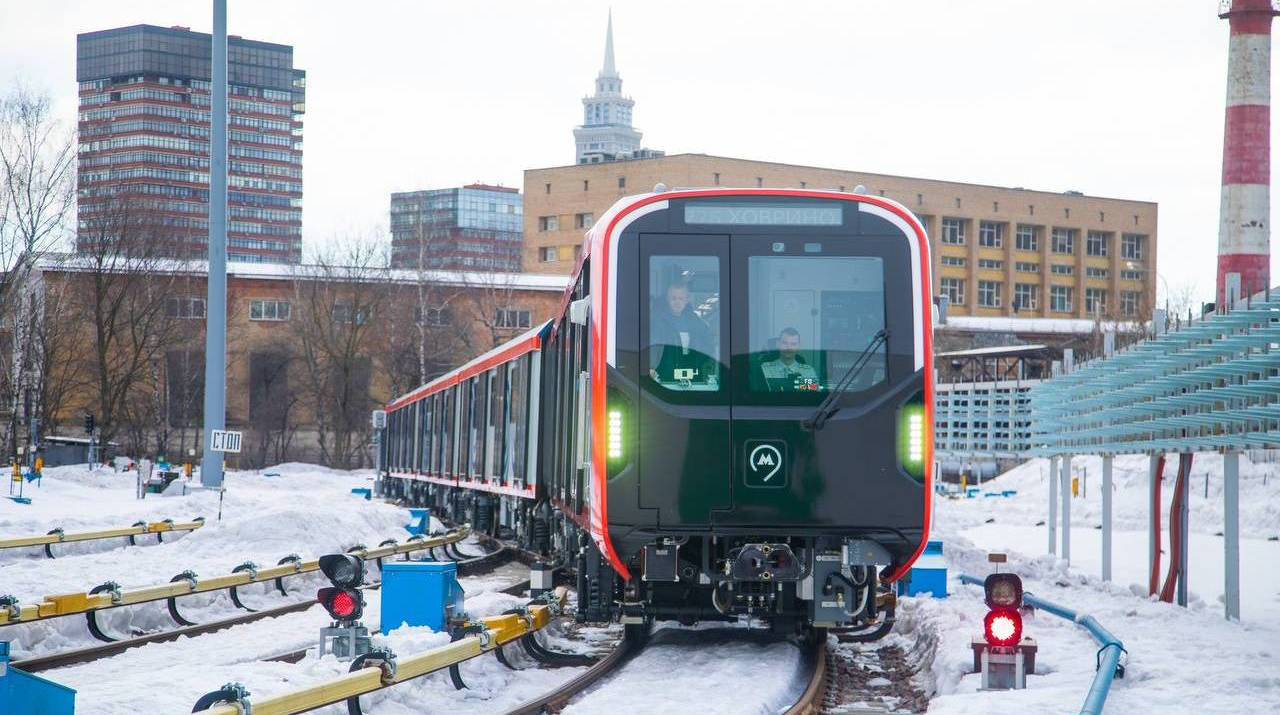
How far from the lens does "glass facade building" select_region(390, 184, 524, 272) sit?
78875mm

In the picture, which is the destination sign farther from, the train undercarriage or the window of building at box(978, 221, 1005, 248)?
the window of building at box(978, 221, 1005, 248)

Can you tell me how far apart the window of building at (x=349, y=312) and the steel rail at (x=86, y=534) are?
151 feet

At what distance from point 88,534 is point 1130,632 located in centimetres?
1332

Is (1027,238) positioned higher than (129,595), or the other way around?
(1027,238)

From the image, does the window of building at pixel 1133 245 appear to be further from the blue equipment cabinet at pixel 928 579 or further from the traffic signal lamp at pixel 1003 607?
the traffic signal lamp at pixel 1003 607

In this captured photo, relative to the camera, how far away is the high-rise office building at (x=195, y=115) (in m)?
178

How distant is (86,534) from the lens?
19.2m

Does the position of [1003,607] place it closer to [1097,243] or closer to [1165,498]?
[1165,498]

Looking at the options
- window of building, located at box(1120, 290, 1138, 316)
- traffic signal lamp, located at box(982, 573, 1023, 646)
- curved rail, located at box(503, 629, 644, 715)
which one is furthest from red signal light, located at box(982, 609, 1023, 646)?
window of building, located at box(1120, 290, 1138, 316)

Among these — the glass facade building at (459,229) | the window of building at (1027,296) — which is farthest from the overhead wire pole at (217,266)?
the window of building at (1027,296)

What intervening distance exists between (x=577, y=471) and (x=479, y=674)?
237cm

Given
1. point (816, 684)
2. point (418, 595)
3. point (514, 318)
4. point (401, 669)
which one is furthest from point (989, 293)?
point (401, 669)

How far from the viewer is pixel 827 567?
34.4 ft

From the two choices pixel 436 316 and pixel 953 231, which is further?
pixel 953 231
